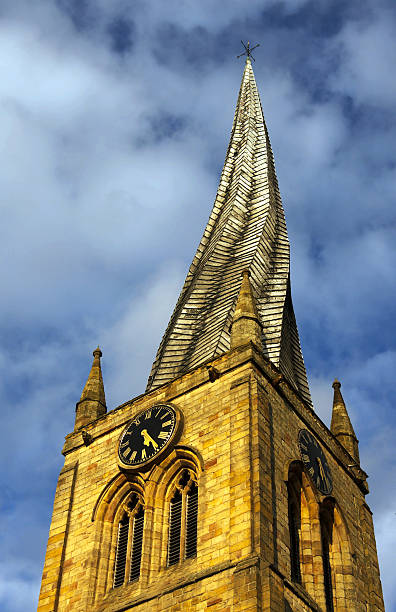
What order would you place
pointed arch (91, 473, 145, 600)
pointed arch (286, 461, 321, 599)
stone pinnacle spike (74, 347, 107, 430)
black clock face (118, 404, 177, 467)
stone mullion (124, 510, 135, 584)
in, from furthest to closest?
1. stone pinnacle spike (74, 347, 107, 430)
2. black clock face (118, 404, 177, 467)
3. pointed arch (91, 473, 145, 600)
4. stone mullion (124, 510, 135, 584)
5. pointed arch (286, 461, 321, 599)

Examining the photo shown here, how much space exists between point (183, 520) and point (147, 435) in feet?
10.4

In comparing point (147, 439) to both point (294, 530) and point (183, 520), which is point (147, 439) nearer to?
point (183, 520)

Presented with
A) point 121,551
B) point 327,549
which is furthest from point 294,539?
point 121,551

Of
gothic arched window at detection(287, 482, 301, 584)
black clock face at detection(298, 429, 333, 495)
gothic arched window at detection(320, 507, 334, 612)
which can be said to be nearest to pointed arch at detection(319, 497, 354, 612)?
gothic arched window at detection(320, 507, 334, 612)

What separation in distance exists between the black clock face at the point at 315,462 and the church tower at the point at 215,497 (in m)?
0.06

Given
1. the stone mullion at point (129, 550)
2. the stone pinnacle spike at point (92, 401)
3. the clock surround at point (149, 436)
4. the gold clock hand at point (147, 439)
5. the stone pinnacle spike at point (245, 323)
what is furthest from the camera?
the stone pinnacle spike at point (92, 401)

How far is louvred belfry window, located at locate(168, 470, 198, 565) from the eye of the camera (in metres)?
29.3

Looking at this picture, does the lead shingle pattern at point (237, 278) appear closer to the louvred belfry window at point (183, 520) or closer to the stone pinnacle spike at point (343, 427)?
the stone pinnacle spike at point (343, 427)

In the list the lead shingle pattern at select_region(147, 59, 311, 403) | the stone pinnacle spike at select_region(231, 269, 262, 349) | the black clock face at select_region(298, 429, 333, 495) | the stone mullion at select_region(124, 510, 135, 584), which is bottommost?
the stone mullion at select_region(124, 510, 135, 584)

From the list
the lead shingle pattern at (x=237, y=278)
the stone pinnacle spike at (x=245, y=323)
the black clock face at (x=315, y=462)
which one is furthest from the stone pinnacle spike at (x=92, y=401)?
the black clock face at (x=315, y=462)

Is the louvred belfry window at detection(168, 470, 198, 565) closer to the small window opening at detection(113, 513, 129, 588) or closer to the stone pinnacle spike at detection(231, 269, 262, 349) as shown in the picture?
the small window opening at detection(113, 513, 129, 588)

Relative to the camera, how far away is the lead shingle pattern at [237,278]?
37.5 m

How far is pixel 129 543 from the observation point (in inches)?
1217

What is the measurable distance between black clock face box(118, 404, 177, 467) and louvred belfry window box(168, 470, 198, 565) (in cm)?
121
